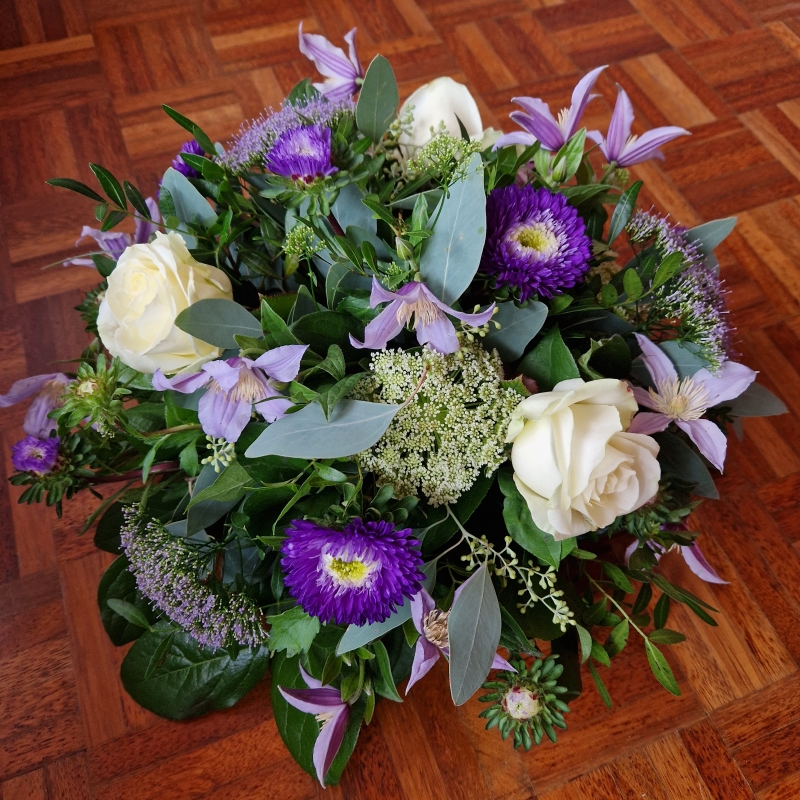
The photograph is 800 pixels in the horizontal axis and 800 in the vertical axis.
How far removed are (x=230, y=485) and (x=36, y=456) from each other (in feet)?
0.52

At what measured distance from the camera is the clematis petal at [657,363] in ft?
1.98

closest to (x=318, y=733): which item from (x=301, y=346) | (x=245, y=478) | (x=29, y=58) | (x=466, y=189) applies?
(x=245, y=478)

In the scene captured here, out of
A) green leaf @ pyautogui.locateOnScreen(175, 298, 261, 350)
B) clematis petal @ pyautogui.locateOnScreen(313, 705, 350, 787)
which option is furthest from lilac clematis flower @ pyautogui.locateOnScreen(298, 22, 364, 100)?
clematis petal @ pyautogui.locateOnScreen(313, 705, 350, 787)

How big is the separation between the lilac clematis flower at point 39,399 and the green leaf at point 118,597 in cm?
16

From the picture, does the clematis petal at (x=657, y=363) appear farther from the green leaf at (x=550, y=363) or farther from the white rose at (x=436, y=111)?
the white rose at (x=436, y=111)

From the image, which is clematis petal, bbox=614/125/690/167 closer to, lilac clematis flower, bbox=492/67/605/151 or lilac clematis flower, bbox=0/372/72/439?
lilac clematis flower, bbox=492/67/605/151

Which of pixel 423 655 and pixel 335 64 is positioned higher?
pixel 335 64

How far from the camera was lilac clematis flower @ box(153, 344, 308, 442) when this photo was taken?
0.52 metres

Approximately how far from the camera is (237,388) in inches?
21.4

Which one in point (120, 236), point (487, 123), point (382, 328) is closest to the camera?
point (382, 328)

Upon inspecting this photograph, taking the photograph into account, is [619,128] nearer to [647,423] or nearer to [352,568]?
[647,423]

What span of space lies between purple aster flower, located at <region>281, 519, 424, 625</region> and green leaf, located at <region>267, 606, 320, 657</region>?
Answer: 0.29ft

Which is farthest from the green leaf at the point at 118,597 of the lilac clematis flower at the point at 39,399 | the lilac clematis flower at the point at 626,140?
the lilac clematis flower at the point at 626,140

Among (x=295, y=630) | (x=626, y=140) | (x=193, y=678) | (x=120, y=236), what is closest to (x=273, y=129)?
(x=120, y=236)
